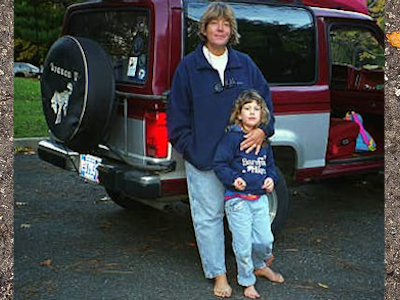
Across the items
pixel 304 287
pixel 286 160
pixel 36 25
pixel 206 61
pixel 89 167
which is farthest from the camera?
pixel 36 25

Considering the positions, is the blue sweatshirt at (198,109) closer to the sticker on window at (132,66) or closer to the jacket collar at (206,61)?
the jacket collar at (206,61)

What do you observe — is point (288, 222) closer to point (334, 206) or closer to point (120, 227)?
point (334, 206)

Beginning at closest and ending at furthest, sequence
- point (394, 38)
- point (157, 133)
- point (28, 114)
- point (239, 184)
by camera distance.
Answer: point (394, 38), point (239, 184), point (157, 133), point (28, 114)

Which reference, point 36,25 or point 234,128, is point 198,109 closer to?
point 234,128

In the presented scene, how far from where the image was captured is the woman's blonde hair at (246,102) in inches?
162

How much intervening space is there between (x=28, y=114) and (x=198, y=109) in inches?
367

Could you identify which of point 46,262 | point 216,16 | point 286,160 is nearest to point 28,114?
point 46,262

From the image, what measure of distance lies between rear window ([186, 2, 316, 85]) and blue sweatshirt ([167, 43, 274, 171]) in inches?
24.7

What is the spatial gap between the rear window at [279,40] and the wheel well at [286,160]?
52 centimetres

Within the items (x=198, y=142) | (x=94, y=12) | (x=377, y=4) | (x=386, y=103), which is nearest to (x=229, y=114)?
(x=198, y=142)

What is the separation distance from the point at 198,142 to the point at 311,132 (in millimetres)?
1472

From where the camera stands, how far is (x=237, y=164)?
A: 411 cm

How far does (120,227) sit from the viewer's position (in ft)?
18.9

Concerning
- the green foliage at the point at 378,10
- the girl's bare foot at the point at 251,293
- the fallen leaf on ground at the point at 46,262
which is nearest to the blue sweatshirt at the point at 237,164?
the girl's bare foot at the point at 251,293
